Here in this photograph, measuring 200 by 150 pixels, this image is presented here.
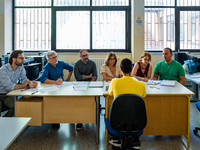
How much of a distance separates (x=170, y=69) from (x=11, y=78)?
2.62m

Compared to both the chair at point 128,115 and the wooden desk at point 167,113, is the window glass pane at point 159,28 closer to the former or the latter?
the wooden desk at point 167,113

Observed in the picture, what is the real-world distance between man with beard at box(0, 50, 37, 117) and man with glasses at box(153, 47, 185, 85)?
221cm

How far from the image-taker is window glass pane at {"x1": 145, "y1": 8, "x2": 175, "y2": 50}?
6164 mm

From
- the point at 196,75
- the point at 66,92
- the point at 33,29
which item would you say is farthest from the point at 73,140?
the point at 33,29

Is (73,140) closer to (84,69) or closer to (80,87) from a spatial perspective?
(80,87)

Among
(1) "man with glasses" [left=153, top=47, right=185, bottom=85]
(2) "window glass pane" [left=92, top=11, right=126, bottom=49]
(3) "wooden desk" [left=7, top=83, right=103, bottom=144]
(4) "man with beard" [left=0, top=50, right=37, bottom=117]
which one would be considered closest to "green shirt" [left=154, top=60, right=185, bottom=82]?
(1) "man with glasses" [left=153, top=47, right=185, bottom=85]

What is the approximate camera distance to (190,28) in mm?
6234

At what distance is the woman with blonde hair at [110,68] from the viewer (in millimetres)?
3641

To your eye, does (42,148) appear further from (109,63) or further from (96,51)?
(96,51)

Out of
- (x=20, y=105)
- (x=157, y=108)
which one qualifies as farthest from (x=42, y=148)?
(x=157, y=108)

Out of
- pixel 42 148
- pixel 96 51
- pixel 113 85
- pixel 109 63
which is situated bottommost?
pixel 42 148

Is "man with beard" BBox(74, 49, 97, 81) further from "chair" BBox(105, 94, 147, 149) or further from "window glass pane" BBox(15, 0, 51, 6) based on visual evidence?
"window glass pane" BBox(15, 0, 51, 6)

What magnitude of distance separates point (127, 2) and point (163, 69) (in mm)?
3296

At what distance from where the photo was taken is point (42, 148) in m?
2.53
